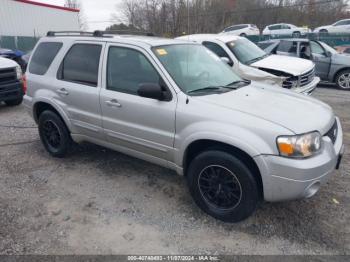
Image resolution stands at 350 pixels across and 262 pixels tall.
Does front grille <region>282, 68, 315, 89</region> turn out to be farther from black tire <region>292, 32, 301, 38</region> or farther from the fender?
black tire <region>292, 32, 301, 38</region>

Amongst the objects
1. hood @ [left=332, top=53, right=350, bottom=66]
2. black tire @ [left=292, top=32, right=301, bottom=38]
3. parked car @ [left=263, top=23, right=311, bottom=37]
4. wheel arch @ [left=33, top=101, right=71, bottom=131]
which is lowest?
wheel arch @ [left=33, top=101, right=71, bottom=131]

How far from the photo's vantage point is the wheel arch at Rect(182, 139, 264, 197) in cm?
294

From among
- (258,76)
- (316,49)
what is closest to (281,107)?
(258,76)

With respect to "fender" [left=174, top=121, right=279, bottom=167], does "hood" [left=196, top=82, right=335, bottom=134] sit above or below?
above

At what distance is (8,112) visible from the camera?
7.98m

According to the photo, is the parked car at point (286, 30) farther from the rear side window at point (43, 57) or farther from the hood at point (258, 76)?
the rear side window at point (43, 57)

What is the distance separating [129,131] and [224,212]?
1.47 metres

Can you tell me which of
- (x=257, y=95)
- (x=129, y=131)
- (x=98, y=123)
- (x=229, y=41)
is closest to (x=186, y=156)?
(x=129, y=131)

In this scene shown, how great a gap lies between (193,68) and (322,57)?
28.2 ft

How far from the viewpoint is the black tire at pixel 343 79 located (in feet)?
33.8

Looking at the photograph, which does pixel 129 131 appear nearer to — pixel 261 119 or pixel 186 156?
pixel 186 156

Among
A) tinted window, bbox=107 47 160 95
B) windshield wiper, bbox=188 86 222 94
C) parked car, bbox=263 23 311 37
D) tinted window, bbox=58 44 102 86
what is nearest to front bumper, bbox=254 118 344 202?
windshield wiper, bbox=188 86 222 94

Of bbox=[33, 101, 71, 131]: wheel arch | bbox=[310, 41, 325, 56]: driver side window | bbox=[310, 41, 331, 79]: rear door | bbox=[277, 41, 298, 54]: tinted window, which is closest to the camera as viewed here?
bbox=[33, 101, 71, 131]: wheel arch

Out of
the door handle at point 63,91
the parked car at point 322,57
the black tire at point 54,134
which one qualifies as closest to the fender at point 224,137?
the door handle at point 63,91
